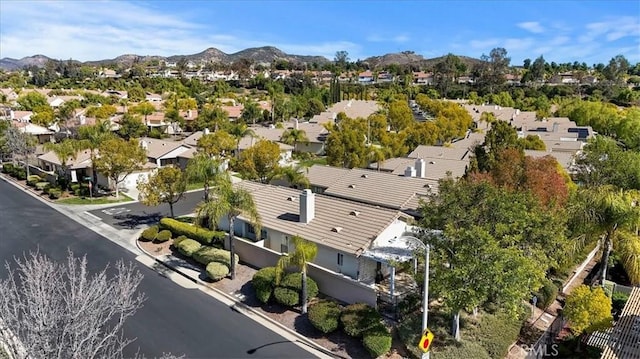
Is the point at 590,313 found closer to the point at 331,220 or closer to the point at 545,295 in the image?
the point at 545,295

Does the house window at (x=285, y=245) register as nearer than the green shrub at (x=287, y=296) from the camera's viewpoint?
No

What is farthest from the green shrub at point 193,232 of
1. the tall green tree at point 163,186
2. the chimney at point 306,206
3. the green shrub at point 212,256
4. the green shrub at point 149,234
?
the chimney at point 306,206

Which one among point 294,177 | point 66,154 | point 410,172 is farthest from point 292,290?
point 66,154

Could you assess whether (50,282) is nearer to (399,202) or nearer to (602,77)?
(399,202)

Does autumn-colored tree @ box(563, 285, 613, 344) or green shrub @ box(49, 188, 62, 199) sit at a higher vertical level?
green shrub @ box(49, 188, 62, 199)

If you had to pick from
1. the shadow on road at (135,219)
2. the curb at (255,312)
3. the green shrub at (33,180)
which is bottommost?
the curb at (255,312)

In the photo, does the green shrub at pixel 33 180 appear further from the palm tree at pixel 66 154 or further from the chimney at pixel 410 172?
the chimney at pixel 410 172

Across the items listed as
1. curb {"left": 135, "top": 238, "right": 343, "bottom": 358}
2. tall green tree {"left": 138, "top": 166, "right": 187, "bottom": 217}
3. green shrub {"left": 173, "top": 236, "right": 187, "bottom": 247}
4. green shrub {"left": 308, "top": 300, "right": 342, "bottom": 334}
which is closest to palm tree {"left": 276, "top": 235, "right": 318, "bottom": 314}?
green shrub {"left": 308, "top": 300, "right": 342, "bottom": 334}

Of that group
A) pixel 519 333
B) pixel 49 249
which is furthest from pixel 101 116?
pixel 519 333

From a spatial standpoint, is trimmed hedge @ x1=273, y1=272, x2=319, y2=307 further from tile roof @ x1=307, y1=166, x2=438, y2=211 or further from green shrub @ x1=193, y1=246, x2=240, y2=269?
tile roof @ x1=307, y1=166, x2=438, y2=211
